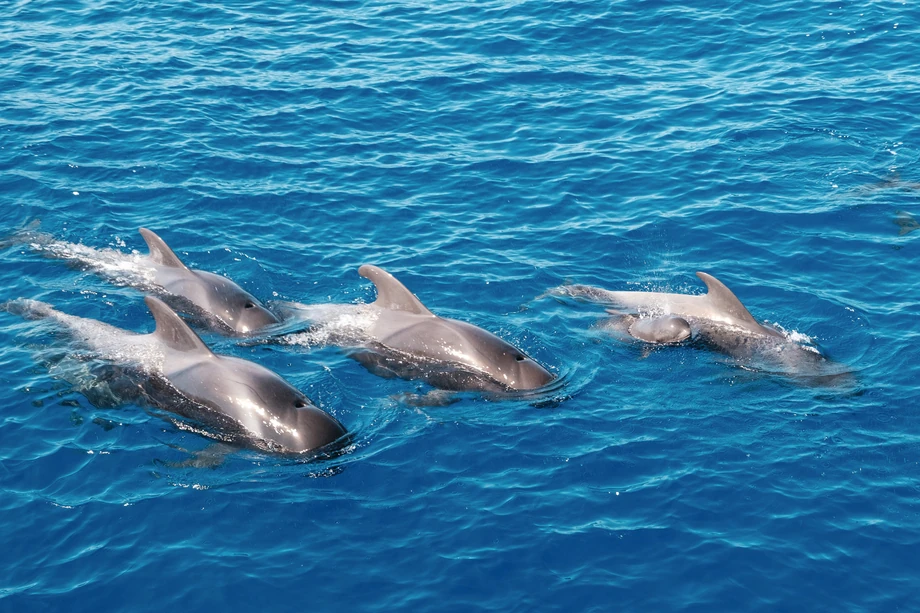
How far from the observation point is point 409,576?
41.6 ft

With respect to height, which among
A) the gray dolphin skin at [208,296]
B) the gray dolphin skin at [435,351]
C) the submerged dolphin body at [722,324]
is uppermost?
the gray dolphin skin at [208,296]

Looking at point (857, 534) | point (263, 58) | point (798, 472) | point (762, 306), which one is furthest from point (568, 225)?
point (263, 58)

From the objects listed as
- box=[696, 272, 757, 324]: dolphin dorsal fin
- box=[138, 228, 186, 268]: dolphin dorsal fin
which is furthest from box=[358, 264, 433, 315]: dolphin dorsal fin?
box=[696, 272, 757, 324]: dolphin dorsal fin

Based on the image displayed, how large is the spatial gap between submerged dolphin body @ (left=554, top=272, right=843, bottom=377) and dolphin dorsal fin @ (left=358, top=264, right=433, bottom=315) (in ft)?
10.4

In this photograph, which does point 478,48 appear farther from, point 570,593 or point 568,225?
point 570,593

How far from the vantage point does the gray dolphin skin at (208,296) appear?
1788 cm

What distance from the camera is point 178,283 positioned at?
1856 cm

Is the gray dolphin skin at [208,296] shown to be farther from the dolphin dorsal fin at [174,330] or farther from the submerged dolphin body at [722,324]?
the submerged dolphin body at [722,324]

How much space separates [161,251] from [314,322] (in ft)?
10.7

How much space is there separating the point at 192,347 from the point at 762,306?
9640mm

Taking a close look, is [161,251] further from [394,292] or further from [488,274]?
[488,274]

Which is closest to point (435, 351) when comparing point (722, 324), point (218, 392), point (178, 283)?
point (218, 392)

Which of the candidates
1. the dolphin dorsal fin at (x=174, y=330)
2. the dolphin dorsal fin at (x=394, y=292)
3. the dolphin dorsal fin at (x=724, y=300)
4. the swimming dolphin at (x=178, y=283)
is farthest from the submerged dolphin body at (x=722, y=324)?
the dolphin dorsal fin at (x=174, y=330)

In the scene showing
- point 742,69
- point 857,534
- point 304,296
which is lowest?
point 857,534
